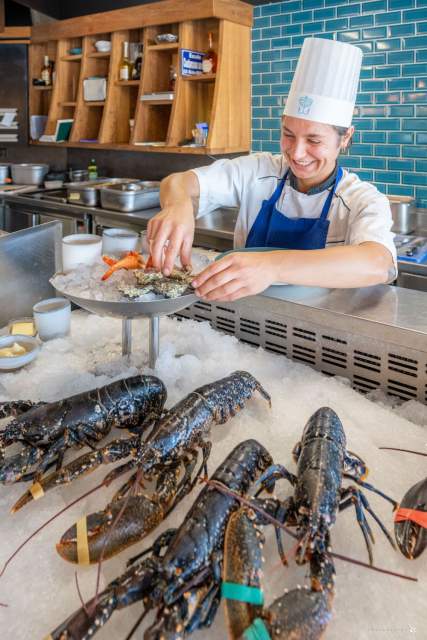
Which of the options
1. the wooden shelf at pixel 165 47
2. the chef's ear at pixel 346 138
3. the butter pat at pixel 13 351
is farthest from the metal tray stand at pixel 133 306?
the wooden shelf at pixel 165 47

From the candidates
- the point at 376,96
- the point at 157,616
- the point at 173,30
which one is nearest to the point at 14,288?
the point at 157,616

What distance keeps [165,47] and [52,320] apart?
3.46 m

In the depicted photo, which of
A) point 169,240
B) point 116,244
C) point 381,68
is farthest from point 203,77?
point 169,240

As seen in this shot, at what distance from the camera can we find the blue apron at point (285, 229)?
7.28 feet

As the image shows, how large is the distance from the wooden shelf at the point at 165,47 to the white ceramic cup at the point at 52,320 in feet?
10.9

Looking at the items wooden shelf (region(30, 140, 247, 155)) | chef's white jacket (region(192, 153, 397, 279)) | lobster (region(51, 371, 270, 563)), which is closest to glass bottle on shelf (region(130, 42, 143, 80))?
wooden shelf (region(30, 140, 247, 155))

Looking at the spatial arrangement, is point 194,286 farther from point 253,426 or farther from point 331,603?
point 331,603

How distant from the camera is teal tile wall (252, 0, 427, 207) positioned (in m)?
3.59

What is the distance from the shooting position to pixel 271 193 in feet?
8.00

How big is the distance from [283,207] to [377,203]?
473mm

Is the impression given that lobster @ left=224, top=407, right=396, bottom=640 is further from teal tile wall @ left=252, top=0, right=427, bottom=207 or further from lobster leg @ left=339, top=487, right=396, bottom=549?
teal tile wall @ left=252, top=0, right=427, bottom=207

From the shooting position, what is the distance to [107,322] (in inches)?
82.4

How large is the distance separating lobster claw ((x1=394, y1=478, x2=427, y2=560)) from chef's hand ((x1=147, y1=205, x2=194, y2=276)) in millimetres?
881

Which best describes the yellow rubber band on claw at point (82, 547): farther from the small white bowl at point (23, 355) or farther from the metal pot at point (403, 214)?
the metal pot at point (403, 214)
